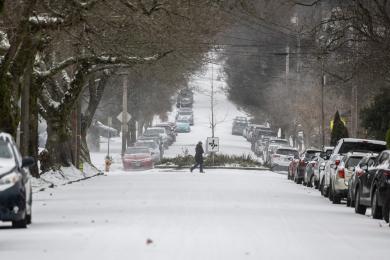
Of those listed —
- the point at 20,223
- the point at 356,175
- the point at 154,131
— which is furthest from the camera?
the point at 154,131

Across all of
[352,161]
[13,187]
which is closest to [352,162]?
[352,161]

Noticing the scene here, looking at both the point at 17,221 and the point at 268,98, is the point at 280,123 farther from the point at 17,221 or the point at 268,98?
the point at 17,221

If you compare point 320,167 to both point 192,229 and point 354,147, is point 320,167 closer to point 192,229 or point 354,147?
point 354,147

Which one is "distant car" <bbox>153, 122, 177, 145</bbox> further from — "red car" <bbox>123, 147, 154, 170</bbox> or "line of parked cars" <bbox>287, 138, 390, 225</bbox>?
"line of parked cars" <bbox>287, 138, 390, 225</bbox>

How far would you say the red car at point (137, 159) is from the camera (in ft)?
236

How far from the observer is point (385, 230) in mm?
23141

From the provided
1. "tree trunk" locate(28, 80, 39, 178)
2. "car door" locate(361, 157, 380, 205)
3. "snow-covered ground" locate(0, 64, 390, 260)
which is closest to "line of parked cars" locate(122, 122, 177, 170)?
"tree trunk" locate(28, 80, 39, 178)

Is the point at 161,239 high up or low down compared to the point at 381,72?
down

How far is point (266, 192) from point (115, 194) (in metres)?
5.48

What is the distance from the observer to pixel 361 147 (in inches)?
1508

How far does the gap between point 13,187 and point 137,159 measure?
52022mm

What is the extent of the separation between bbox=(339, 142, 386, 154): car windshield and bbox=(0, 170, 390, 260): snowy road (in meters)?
2.30

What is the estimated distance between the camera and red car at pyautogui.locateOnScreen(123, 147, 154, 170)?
236ft

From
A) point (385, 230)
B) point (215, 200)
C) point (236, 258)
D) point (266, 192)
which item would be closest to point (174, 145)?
point (266, 192)
